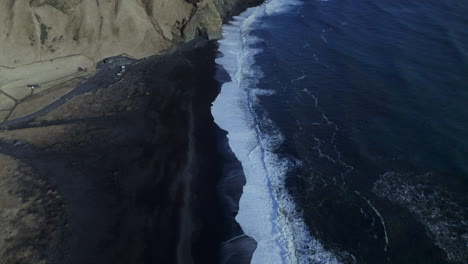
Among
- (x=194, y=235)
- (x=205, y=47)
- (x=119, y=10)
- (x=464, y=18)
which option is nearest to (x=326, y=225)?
(x=194, y=235)

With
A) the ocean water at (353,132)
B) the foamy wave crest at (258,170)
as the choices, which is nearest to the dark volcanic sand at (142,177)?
the foamy wave crest at (258,170)

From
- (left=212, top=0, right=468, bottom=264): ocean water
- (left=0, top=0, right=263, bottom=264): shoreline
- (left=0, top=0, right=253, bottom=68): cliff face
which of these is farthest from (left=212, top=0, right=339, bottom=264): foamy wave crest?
(left=0, top=0, right=253, bottom=68): cliff face

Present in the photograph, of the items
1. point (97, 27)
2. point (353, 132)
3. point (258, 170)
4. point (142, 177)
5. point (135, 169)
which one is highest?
point (97, 27)

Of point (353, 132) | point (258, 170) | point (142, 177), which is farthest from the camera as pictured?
point (353, 132)

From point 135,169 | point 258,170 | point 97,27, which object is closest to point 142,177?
point 135,169

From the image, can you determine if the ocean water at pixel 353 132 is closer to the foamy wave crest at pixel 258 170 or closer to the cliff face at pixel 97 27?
the foamy wave crest at pixel 258 170

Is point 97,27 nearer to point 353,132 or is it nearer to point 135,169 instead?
point 135,169
